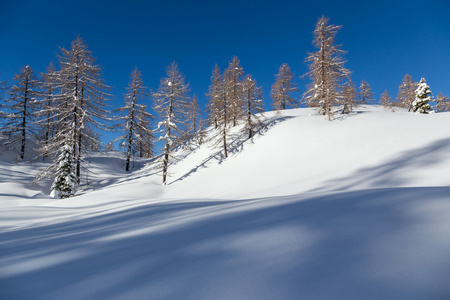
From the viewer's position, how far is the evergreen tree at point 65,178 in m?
12.9

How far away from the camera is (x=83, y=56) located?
50.6 feet

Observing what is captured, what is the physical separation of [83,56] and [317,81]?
2111 centimetres

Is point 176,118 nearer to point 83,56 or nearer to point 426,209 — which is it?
point 83,56

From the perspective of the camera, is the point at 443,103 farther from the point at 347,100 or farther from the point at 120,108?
the point at 120,108

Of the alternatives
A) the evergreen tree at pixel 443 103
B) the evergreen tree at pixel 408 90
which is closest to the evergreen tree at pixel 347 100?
the evergreen tree at pixel 408 90

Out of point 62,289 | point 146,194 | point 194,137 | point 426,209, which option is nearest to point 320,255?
point 426,209

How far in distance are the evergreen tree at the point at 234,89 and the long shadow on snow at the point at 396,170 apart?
11931 mm

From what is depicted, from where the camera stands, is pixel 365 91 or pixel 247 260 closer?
pixel 247 260

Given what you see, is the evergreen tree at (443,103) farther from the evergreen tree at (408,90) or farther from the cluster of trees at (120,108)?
the cluster of trees at (120,108)

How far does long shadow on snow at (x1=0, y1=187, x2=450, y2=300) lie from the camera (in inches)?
43.9

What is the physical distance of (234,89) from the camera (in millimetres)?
19438

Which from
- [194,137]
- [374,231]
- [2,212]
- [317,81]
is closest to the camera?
[374,231]

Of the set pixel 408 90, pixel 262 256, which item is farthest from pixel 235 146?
pixel 408 90

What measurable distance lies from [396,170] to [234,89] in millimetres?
15112
